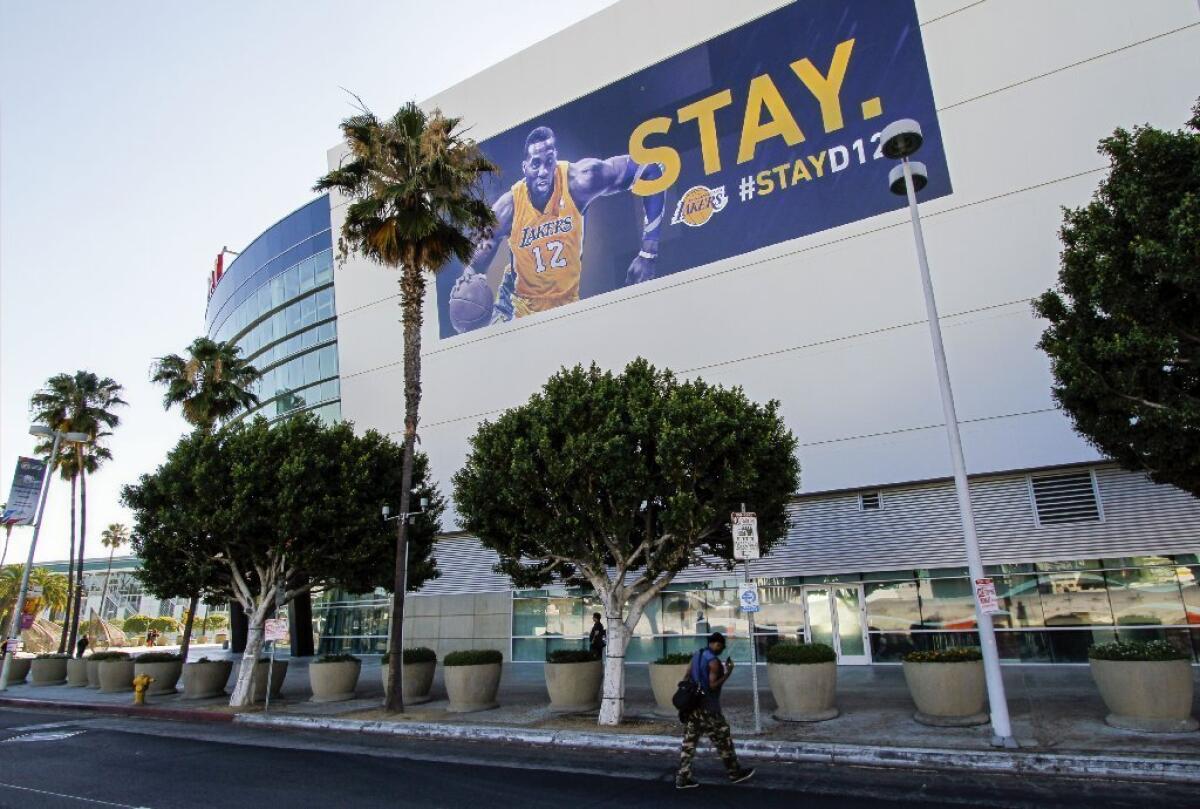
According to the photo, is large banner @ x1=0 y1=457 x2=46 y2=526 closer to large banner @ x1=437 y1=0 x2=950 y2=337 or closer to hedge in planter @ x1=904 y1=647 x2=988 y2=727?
large banner @ x1=437 y1=0 x2=950 y2=337

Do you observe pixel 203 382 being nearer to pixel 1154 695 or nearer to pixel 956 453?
pixel 956 453

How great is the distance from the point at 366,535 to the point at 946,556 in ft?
49.7

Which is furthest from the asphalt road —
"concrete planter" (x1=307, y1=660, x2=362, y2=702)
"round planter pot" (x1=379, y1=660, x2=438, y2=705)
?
"concrete planter" (x1=307, y1=660, x2=362, y2=702)

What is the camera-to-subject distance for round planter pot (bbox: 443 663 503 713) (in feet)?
52.3

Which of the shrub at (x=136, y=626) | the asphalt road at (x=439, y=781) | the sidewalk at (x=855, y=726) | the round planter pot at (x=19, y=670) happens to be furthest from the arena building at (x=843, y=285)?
the shrub at (x=136, y=626)

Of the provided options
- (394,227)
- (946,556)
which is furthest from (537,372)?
(946,556)

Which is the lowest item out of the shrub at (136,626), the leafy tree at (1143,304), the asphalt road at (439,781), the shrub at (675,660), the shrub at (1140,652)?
the asphalt road at (439,781)

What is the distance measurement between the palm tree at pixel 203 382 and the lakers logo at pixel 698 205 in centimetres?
1801

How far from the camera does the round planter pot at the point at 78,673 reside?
26703mm

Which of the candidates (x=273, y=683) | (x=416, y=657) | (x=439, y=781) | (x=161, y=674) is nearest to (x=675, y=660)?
(x=439, y=781)

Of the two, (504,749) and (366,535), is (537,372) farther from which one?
(504,749)

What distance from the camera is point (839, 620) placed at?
20719mm

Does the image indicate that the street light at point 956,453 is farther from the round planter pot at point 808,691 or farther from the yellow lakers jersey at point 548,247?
the yellow lakers jersey at point 548,247

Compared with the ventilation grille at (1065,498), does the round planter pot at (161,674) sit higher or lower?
lower
